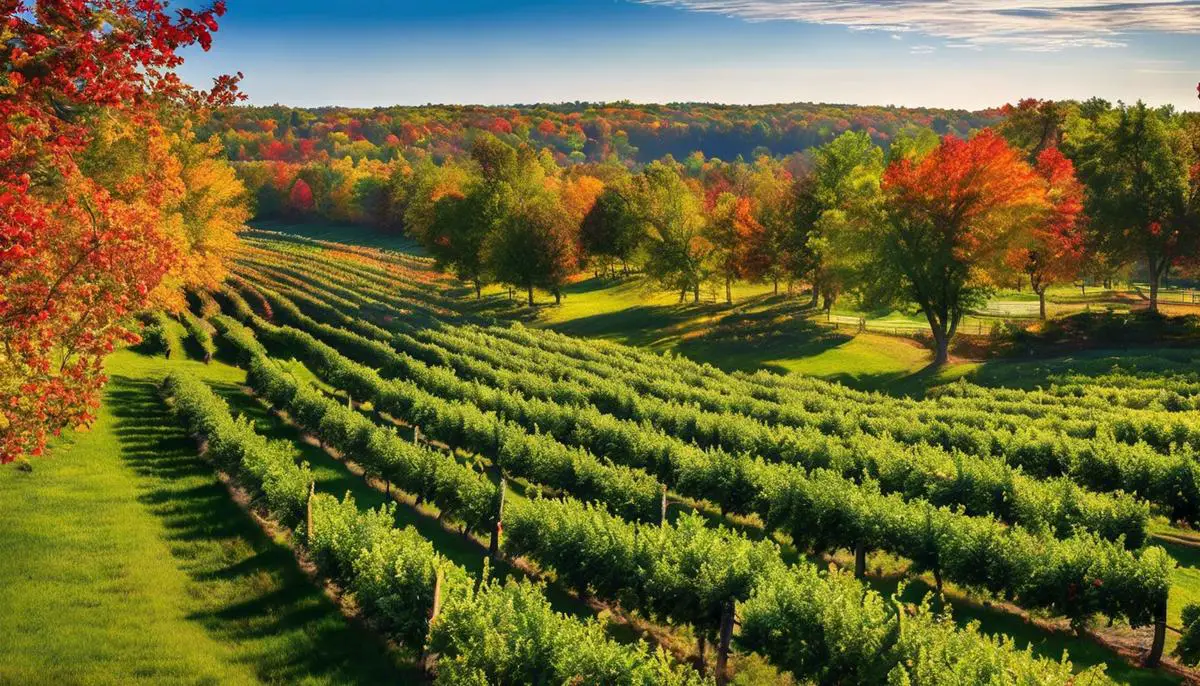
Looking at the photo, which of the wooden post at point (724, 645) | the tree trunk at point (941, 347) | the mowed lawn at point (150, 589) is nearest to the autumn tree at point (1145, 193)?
the tree trunk at point (941, 347)

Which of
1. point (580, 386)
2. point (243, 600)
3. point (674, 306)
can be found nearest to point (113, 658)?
point (243, 600)

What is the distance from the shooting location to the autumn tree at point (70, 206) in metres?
9.74

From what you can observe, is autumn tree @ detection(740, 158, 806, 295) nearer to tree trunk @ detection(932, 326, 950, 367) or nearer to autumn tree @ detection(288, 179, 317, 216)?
tree trunk @ detection(932, 326, 950, 367)

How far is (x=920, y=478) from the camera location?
2588 centimetres

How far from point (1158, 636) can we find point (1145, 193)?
4843cm

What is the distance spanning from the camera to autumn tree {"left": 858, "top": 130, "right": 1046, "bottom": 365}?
164 feet

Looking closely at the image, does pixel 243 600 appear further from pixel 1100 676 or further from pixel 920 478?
pixel 920 478

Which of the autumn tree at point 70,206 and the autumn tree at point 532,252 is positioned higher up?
the autumn tree at point 70,206

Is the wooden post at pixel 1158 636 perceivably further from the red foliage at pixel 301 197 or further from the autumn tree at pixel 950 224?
the red foliage at pixel 301 197

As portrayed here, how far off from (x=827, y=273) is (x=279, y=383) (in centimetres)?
4170

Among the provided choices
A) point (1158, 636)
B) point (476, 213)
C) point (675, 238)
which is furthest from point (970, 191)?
point (476, 213)

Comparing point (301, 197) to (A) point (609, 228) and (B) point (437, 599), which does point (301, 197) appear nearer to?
(A) point (609, 228)

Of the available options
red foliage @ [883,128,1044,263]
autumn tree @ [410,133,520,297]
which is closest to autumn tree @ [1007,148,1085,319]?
red foliage @ [883,128,1044,263]

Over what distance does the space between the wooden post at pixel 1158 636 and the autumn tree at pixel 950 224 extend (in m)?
36.5
